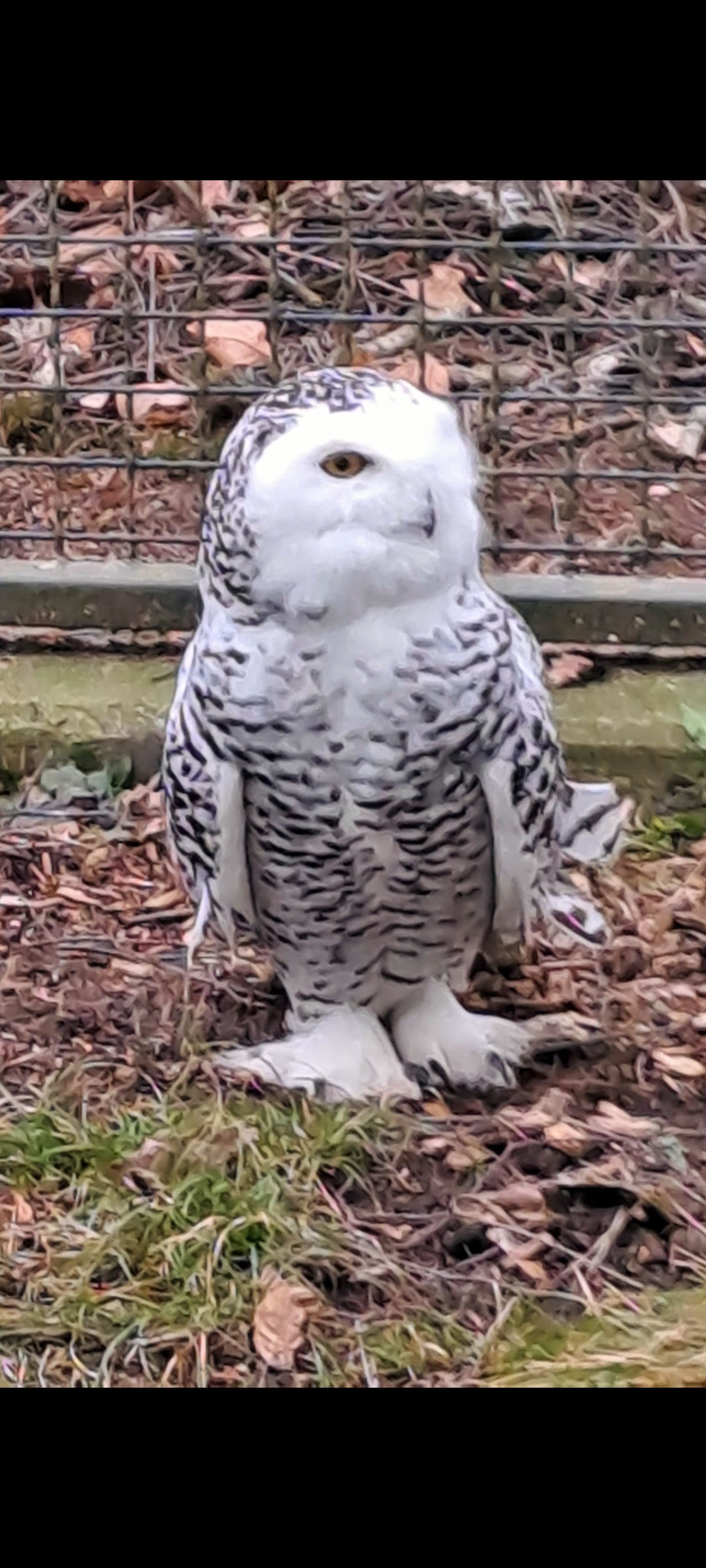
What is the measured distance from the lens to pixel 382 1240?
1.15 meters

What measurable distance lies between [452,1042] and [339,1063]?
82 millimetres

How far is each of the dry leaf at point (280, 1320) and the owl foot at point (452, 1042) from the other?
0.71 ft

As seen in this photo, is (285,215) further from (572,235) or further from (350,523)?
(350,523)

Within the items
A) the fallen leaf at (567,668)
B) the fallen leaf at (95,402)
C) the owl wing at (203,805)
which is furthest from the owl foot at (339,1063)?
the fallen leaf at (95,402)

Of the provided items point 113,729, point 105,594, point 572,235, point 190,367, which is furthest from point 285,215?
point 113,729

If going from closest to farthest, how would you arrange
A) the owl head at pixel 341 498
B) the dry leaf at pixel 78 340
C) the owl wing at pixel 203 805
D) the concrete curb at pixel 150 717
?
the owl head at pixel 341 498, the owl wing at pixel 203 805, the concrete curb at pixel 150 717, the dry leaf at pixel 78 340

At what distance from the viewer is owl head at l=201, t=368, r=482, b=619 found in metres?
1.02

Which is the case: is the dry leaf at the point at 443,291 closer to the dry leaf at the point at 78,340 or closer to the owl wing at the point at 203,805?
the dry leaf at the point at 78,340

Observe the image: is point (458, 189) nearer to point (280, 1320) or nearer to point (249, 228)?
point (249, 228)

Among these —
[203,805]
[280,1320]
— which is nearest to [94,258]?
[203,805]

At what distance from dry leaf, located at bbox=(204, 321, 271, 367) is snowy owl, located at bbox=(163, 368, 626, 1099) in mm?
599

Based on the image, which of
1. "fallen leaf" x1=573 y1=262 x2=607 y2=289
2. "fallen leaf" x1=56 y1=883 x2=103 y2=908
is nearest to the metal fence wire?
"fallen leaf" x1=573 y1=262 x2=607 y2=289

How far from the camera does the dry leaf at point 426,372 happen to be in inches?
63.4

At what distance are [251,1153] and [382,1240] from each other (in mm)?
105
